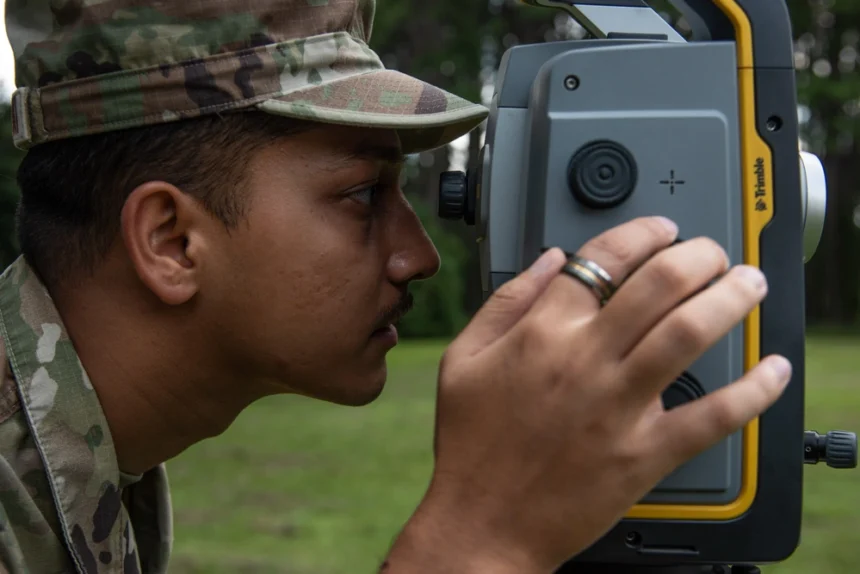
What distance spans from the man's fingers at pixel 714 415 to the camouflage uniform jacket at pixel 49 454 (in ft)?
2.93

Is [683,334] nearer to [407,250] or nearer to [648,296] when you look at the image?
[648,296]

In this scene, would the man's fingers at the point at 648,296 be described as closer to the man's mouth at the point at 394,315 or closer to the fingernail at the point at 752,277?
the fingernail at the point at 752,277

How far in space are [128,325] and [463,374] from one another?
0.68m

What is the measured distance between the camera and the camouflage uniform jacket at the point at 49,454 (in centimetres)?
142

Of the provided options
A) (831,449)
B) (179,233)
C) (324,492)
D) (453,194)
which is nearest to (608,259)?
(453,194)

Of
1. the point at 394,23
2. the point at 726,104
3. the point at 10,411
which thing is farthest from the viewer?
the point at 394,23

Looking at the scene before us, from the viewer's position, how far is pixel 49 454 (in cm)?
144

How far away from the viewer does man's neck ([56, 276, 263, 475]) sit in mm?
1517

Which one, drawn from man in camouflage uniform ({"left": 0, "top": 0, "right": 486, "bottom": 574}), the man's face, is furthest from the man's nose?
man in camouflage uniform ({"left": 0, "top": 0, "right": 486, "bottom": 574})

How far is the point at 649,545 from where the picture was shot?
123 centimetres

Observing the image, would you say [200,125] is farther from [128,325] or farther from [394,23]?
[394,23]

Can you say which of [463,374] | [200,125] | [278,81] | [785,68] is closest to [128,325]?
[200,125]

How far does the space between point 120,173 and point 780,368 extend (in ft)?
3.24

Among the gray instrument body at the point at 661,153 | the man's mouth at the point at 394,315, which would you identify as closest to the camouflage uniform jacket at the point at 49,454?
the man's mouth at the point at 394,315
